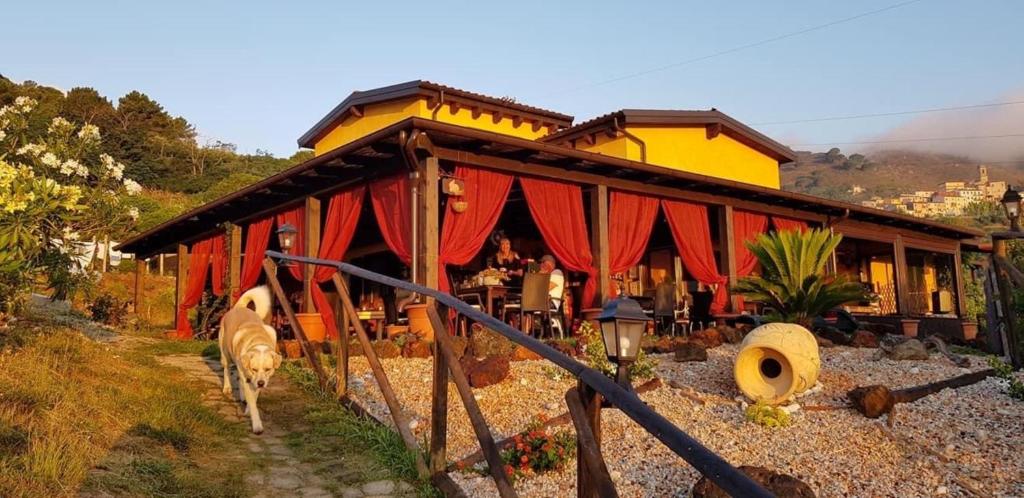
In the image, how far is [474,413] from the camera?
135 inches

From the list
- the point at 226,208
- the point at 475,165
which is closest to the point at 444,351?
the point at 475,165

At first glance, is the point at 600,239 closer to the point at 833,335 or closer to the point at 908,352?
the point at 833,335

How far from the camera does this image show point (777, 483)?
143 inches

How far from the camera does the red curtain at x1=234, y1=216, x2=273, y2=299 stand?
13.0m

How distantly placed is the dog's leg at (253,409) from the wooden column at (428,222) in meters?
3.93

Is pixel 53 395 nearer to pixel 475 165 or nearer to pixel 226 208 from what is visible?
pixel 475 165

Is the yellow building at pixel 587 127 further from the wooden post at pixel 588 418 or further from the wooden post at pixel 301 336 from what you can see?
the wooden post at pixel 588 418

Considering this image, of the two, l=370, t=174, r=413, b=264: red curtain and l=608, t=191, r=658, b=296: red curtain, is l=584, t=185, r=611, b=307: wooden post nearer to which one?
l=608, t=191, r=658, b=296: red curtain

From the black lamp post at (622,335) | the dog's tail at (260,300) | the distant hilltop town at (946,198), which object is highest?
the distant hilltop town at (946,198)

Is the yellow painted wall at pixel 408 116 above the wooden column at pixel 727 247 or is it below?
above

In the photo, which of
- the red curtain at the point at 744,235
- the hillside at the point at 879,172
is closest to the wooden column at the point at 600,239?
the red curtain at the point at 744,235

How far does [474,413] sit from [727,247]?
10588 mm

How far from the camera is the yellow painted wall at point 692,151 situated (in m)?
15.2

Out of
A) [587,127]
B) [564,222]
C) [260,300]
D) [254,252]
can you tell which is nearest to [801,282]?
[564,222]
